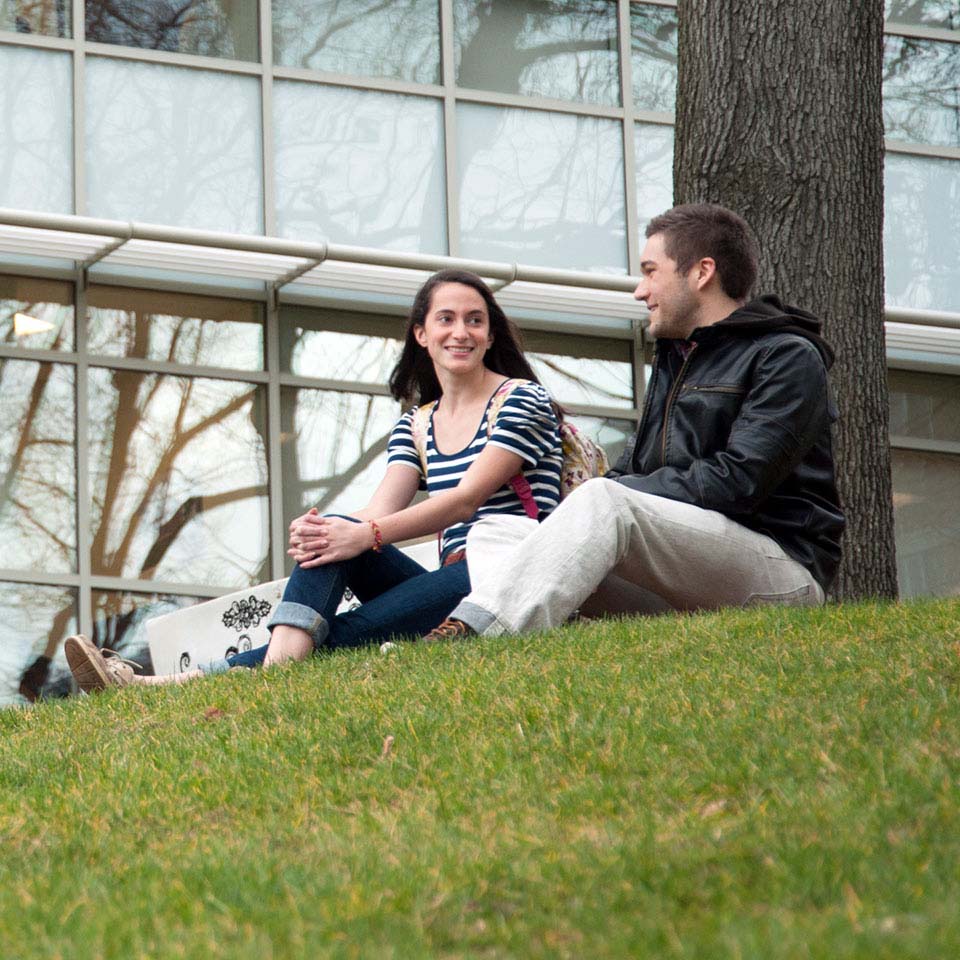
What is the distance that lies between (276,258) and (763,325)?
6644mm

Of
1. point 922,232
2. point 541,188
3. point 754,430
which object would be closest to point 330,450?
point 541,188

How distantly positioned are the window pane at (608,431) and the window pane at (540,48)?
2.59 m

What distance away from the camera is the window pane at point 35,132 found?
12578mm

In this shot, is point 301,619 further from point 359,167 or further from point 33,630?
point 359,167

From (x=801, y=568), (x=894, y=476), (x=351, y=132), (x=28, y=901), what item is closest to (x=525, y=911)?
(x=28, y=901)

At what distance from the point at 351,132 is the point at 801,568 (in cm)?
803

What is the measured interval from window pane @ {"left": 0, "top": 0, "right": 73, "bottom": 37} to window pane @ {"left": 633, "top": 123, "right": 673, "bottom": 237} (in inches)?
178

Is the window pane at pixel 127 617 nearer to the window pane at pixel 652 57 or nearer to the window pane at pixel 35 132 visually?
the window pane at pixel 35 132

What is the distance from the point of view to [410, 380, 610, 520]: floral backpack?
675 cm

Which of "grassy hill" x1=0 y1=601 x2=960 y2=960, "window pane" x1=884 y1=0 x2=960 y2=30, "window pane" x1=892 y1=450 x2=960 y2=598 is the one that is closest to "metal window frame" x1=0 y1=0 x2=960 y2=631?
"window pane" x1=892 y1=450 x2=960 y2=598

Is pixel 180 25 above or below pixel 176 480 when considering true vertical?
above

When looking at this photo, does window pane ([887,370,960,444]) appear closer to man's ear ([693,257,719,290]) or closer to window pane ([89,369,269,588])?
window pane ([89,369,269,588])

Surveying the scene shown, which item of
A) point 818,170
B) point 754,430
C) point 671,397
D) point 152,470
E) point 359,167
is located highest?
point 359,167

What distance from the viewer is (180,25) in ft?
43.0
